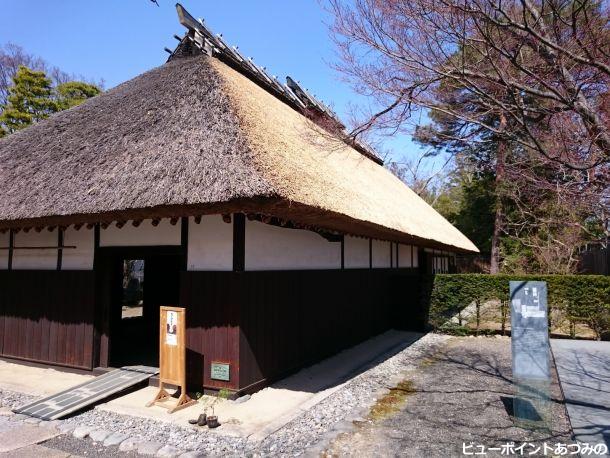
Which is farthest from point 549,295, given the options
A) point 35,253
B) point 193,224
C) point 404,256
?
point 35,253

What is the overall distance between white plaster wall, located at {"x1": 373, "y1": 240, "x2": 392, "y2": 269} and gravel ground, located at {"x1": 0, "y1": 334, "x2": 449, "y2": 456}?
4799mm

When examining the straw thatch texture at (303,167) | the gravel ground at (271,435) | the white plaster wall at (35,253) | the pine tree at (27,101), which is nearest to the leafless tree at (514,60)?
the straw thatch texture at (303,167)

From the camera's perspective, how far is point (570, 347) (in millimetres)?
9484

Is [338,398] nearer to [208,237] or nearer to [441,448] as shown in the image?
[441,448]

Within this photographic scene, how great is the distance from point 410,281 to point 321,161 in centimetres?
561

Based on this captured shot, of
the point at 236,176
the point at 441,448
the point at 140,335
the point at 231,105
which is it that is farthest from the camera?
the point at 140,335

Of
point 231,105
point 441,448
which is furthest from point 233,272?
point 441,448

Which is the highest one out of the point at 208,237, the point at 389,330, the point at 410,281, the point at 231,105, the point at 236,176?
the point at 231,105

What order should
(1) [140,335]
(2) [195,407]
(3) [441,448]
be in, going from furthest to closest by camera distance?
1. (1) [140,335]
2. (2) [195,407]
3. (3) [441,448]

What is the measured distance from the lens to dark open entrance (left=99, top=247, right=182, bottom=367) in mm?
6992

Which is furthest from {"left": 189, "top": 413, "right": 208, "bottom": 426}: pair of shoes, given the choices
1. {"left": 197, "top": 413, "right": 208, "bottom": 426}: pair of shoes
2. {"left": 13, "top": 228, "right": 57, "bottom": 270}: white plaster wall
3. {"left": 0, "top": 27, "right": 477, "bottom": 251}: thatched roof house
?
{"left": 13, "top": 228, "right": 57, "bottom": 270}: white plaster wall

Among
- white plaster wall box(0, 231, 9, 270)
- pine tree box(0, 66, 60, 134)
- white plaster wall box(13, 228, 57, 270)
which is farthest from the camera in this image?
pine tree box(0, 66, 60, 134)

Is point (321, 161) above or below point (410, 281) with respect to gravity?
above

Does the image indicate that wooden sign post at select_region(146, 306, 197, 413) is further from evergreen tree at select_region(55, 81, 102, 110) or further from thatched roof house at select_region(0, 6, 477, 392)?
evergreen tree at select_region(55, 81, 102, 110)
